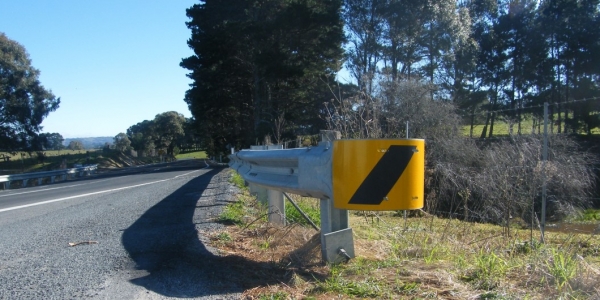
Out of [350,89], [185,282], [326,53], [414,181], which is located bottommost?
[185,282]

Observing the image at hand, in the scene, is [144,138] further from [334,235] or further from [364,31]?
[334,235]

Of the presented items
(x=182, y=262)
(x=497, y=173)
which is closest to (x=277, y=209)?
(x=182, y=262)

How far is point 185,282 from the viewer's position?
3320 mm

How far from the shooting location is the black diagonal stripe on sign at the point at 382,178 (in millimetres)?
3172

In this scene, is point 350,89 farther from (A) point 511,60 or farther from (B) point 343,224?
(B) point 343,224

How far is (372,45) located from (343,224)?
103ft

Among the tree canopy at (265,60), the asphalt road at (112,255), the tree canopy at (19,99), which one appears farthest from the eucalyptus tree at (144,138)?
the asphalt road at (112,255)

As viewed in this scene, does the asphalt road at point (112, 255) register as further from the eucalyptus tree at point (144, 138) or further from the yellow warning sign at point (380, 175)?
the eucalyptus tree at point (144, 138)

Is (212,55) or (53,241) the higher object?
(212,55)

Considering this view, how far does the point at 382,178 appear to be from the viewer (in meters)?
3.17

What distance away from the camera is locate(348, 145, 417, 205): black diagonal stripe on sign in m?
3.17

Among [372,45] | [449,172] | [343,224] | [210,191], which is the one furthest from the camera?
[372,45]

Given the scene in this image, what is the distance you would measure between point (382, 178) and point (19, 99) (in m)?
44.4

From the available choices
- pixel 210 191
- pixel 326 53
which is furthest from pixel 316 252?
pixel 326 53
